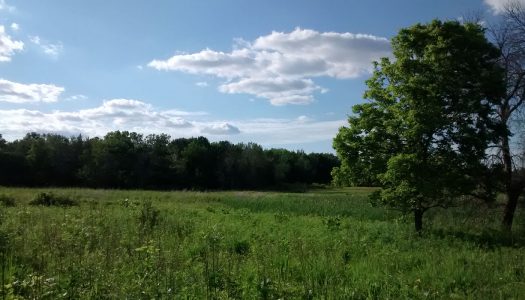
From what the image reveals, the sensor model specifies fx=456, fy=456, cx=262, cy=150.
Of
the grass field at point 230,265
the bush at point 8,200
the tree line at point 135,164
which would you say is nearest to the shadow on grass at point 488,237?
the grass field at point 230,265

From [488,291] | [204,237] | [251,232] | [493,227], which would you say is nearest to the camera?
[488,291]

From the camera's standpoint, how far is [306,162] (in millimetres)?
121188

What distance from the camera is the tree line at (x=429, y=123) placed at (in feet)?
57.9

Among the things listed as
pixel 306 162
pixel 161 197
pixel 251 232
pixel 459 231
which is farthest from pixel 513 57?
pixel 306 162

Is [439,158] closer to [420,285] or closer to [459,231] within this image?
[459,231]

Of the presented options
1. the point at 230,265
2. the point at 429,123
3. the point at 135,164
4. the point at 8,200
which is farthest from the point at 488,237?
the point at 135,164

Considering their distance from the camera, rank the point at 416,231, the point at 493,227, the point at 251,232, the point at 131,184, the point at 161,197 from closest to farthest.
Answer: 1. the point at 251,232
2. the point at 416,231
3. the point at 493,227
4. the point at 161,197
5. the point at 131,184

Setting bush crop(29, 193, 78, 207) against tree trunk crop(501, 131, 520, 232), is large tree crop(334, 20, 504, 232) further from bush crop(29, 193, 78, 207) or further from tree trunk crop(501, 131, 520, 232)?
bush crop(29, 193, 78, 207)

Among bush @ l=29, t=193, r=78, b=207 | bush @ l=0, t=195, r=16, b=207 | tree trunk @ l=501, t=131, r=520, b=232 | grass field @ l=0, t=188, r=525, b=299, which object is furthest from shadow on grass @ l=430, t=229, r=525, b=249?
bush @ l=0, t=195, r=16, b=207

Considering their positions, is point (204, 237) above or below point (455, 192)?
below

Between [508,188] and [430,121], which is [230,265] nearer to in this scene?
[430,121]

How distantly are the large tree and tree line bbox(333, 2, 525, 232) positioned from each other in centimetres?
4

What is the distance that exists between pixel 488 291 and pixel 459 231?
11.0 m

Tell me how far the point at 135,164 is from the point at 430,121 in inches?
3025
